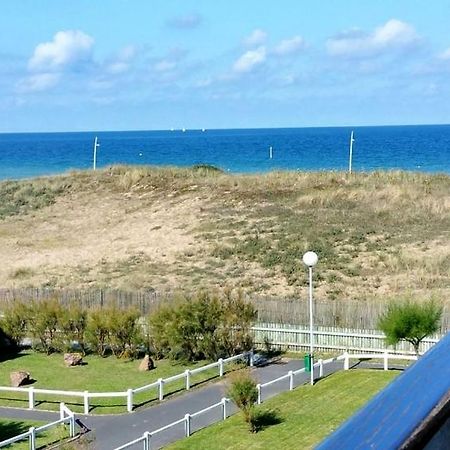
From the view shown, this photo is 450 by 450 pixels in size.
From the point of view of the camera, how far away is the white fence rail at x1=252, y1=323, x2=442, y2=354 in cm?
2619

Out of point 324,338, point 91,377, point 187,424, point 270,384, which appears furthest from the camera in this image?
point 324,338

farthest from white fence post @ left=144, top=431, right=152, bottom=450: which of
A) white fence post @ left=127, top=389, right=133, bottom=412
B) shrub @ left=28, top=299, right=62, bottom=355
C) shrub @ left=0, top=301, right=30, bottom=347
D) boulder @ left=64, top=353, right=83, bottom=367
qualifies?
shrub @ left=0, top=301, right=30, bottom=347

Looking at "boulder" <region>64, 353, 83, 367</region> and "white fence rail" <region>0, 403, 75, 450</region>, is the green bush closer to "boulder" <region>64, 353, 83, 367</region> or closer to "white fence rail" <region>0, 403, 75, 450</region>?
"boulder" <region>64, 353, 83, 367</region>

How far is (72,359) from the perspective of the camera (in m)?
25.8

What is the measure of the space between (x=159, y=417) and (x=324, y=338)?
8.42 meters

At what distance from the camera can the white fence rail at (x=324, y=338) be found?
2619 cm

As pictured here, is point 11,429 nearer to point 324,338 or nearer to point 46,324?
point 46,324

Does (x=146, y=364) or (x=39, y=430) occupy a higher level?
(x=39, y=430)

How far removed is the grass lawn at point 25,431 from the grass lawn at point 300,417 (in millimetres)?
2506

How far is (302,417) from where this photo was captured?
762 inches

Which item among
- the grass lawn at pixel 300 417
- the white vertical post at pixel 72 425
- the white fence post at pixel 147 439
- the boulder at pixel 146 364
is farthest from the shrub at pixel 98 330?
the white fence post at pixel 147 439

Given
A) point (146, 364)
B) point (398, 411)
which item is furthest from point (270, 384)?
point (398, 411)

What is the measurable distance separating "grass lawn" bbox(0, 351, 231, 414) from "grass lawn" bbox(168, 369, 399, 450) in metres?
2.97

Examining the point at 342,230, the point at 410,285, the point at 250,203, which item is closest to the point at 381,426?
the point at 410,285
